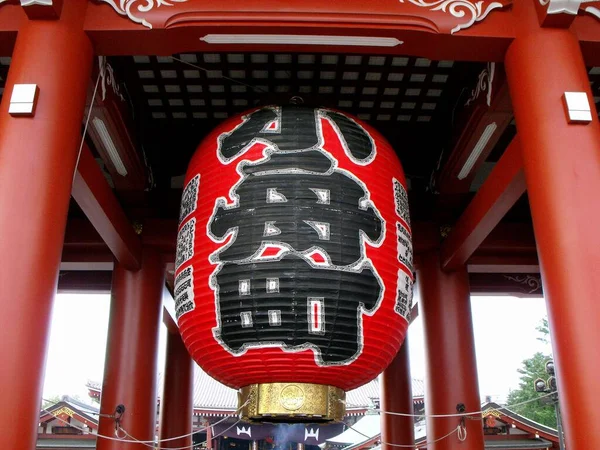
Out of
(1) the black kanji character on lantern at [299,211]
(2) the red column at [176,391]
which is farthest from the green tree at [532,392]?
(1) the black kanji character on lantern at [299,211]

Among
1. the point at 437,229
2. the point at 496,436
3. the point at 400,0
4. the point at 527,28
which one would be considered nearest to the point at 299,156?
the point at 400,0

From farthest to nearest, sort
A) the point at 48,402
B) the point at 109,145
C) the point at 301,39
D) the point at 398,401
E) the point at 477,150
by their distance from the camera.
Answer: the point at 48,402
the point at 398,401
the point at 477,150
the point at 109,145
the point at 301,39

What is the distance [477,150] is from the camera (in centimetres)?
589

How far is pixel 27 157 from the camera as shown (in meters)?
3.47

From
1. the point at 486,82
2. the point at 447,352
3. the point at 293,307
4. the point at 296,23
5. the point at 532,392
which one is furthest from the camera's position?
the point at 532,392

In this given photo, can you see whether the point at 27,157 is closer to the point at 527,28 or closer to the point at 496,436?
the point at 527,28

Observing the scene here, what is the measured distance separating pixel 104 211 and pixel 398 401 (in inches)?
198

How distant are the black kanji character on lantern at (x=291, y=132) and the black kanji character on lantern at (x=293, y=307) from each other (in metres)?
0.81

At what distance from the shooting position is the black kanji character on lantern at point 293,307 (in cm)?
331

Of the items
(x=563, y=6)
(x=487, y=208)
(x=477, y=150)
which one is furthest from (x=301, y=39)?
(x=477, y=150)

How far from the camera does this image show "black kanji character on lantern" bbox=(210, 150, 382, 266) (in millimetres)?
3438

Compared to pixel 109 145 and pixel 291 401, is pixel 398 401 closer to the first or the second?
pixel 109 145

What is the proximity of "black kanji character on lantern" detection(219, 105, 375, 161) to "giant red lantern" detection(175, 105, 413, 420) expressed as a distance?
11mm

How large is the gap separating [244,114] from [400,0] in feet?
4.08
